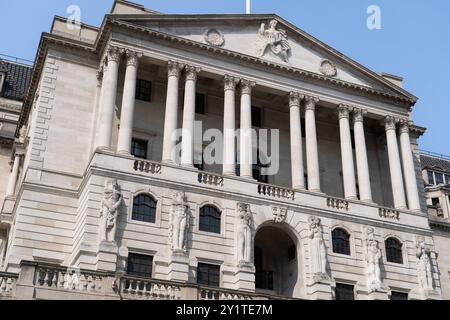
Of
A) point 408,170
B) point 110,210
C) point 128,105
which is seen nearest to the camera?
point 110,210

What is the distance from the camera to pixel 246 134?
147ft

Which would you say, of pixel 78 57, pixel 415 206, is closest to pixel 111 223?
pixel 78 57

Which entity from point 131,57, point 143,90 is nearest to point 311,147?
point 143,90

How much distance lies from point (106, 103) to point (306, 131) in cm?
1528

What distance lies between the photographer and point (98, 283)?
3039cm

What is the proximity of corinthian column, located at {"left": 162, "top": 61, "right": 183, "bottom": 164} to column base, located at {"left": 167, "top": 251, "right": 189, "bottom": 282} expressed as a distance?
22.0ft

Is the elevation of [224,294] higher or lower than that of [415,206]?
lower

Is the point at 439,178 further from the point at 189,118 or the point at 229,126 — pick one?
the point at 189,118

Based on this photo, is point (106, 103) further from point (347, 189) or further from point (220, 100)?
point (347, 189)

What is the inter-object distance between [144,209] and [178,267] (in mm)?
4381

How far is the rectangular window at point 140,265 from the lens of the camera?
37.1 m

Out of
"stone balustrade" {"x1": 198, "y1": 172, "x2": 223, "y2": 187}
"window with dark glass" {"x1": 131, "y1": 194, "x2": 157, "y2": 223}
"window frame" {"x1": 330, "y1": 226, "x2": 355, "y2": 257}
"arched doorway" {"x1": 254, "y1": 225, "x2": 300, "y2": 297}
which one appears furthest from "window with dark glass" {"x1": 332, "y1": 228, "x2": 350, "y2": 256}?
"window with dark glass" {"x1": 131, "y1": 194, "x2": 157, "y2": 223}

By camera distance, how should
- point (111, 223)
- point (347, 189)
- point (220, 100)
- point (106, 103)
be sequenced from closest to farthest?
point (111, 223)
point (106, 103)
point (347, 189)
point (220, 100)

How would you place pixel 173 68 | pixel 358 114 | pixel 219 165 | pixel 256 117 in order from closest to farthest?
pixel 173 68, pixel 219 165, pixel 358 114, pixel 256 117
